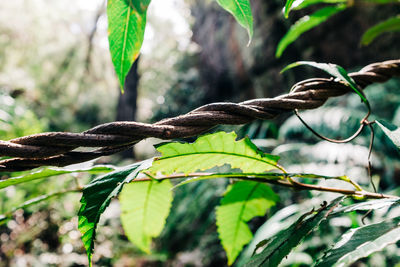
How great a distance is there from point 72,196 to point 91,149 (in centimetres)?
200

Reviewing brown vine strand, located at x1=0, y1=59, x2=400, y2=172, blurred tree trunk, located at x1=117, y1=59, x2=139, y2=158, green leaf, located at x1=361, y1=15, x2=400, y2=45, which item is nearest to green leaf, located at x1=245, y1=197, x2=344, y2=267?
brown vine strand, located at x1=0, y1=59, x2=400, y2=172

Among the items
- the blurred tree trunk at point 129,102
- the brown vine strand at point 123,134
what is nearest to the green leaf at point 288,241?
the brown vine strand at point 123,134

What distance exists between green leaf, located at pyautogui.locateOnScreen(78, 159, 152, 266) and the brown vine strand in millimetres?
26

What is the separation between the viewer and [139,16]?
0.86 feet

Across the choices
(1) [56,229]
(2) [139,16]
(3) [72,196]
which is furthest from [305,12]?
(1) [56,229]

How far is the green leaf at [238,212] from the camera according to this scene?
43 centimetres

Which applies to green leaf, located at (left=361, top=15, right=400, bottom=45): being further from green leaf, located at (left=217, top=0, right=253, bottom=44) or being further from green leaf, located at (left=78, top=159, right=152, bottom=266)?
green leaf, located at (left=78, top=159, right=152, bottom=266)

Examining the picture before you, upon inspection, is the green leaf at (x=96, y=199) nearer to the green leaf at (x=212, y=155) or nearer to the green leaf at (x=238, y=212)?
the green leaf at (x=212, y=155)

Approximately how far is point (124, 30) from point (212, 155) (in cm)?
16

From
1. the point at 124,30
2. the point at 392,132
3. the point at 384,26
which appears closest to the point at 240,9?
the point at 124,30

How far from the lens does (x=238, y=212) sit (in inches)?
17.3

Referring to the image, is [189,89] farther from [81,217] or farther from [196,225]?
[81,217]

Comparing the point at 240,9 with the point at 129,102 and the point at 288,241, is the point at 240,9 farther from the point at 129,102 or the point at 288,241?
the point at 129,102

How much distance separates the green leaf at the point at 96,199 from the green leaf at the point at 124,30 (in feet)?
0.30
